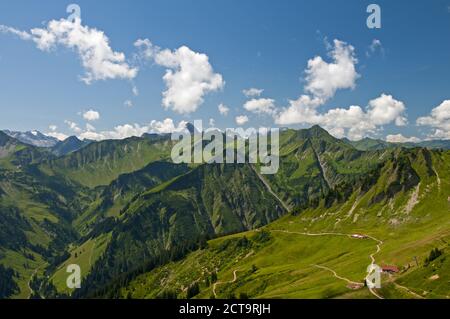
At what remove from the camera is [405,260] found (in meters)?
163

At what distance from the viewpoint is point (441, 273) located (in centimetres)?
12988

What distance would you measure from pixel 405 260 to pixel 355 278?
971 inches
